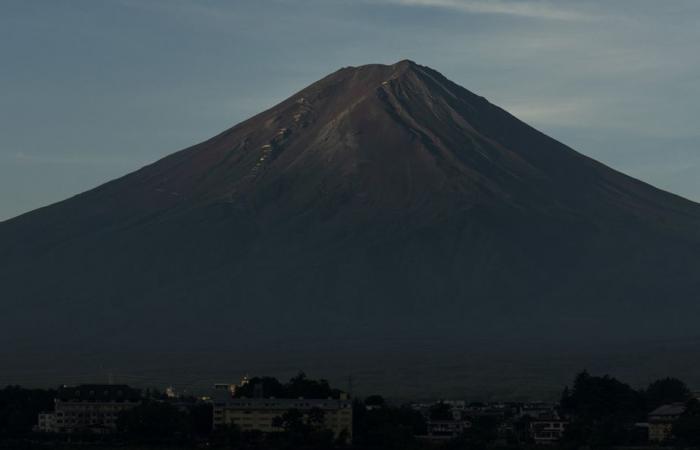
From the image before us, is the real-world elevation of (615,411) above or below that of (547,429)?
above

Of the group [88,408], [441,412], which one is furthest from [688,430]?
[88,408]

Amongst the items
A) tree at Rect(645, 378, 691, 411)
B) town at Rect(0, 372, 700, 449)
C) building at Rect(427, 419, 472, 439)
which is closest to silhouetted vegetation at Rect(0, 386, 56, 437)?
town at Rect(0, 372, 700, 449)

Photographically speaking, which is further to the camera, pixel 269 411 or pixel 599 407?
pixel 599 407

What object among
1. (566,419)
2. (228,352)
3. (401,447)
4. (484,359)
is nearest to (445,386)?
(484,359)

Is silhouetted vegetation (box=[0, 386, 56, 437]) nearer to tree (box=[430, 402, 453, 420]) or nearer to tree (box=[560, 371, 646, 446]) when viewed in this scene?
tree (box=[430, 402, 453, 420])

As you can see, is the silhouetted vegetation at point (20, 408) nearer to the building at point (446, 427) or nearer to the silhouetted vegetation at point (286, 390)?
the silhouetted vegetation at point (286, 390)

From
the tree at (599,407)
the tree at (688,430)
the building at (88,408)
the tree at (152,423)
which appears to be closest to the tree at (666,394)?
the tree at (599,407)

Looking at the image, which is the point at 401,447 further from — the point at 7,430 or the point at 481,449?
the point at 7,430

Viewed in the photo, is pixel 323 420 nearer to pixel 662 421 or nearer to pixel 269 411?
pixel 269 411
